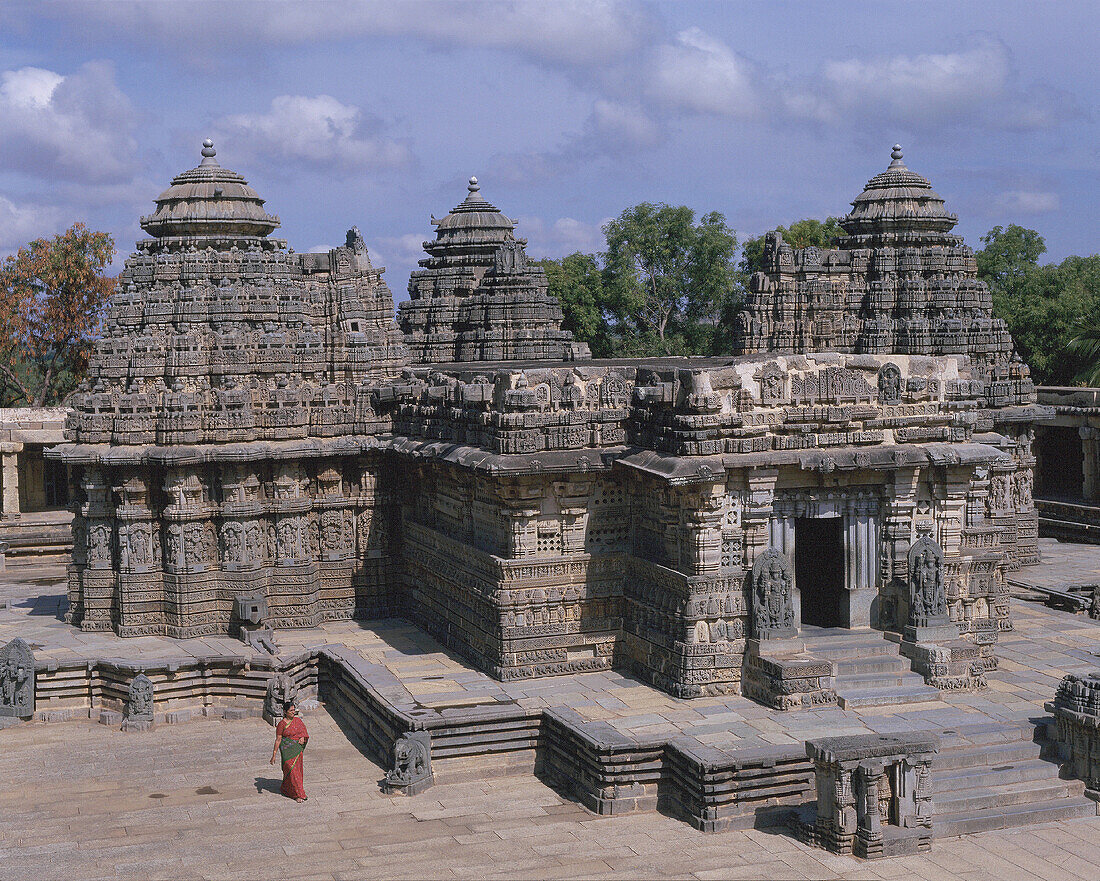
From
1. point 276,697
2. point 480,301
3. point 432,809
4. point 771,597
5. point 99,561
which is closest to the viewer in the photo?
point 432,809

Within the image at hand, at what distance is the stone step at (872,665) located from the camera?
16125 mm

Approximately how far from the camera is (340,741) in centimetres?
1748

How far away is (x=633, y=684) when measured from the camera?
1702 centimetres

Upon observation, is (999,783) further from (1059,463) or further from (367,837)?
(1059,463)

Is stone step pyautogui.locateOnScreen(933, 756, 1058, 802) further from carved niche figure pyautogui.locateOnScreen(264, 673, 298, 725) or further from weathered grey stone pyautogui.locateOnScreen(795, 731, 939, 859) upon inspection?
carved niche figure pyautogui.locateOnScreen(264, 673, 298, 725)

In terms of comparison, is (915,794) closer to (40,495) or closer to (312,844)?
(312,844)

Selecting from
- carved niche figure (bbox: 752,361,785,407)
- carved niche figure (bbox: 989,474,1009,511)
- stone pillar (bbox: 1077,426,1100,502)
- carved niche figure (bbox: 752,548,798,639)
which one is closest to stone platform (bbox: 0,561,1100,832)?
carved niche figure (bbox: 752,548,798,639)

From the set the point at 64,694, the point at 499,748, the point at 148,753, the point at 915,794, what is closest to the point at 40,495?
the point at 64,694

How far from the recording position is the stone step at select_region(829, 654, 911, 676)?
16125 millimetres

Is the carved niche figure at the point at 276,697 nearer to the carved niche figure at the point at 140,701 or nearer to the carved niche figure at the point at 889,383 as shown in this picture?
the carved niche figure at the point at 140,701

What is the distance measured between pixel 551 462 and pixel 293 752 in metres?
4.60

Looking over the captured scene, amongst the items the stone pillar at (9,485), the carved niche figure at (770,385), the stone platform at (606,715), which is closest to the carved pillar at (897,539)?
the stone platform at (606,715)

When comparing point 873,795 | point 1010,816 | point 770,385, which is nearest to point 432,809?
point 873,795

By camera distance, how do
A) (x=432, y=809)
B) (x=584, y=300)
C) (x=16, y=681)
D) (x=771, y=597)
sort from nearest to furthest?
(x=432, y=809) → (x=771, y=597) → (x=16, y=681) → (x=584, y=300)
